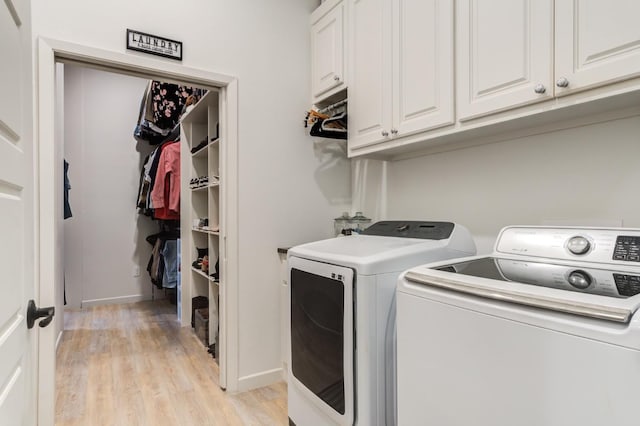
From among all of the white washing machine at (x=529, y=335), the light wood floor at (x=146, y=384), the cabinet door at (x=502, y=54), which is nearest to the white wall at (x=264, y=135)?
the light wood floor at (x=146, y=384)

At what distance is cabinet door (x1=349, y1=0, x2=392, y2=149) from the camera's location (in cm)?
187

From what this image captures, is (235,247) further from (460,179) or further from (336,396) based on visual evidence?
(460,179)

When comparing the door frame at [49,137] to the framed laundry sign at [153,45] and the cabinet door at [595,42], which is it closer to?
the framed laundry sign at [153,45]

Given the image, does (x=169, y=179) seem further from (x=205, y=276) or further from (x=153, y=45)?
(x=153, y=45)

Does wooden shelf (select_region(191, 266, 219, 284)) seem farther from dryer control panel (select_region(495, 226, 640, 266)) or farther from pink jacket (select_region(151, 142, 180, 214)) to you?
dryer control panel (select_region(495, 226, 640, 266))

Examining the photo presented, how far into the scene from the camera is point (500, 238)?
142 centimetres

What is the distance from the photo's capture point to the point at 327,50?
2.33 meters

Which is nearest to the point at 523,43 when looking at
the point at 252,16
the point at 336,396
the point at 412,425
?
the point at 412,425

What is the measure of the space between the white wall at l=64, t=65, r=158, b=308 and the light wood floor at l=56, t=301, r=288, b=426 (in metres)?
0.90

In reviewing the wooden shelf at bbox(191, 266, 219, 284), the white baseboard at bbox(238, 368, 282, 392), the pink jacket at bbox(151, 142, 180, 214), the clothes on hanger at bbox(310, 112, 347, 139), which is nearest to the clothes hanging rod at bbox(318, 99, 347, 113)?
the clothes on hanger at bbox(310, 112, 347, 139)

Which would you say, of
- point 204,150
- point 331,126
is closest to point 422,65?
point 331,126

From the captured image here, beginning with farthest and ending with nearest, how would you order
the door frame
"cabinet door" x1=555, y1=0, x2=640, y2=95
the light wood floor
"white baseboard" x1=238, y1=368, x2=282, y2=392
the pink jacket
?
the pink jacket < "white baseboard" x1=238, y1=368, x2=282, y2=392 < the light wood floor < the door frame < "cabinet door" x1=555, y1=0, x2=640, y2=95

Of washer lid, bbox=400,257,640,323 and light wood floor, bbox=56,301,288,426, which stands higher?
washer lid, bbox=400,257,640,323

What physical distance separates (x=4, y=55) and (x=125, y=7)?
1.45 m
